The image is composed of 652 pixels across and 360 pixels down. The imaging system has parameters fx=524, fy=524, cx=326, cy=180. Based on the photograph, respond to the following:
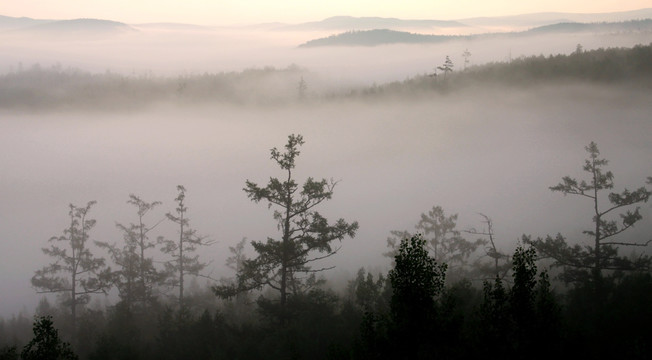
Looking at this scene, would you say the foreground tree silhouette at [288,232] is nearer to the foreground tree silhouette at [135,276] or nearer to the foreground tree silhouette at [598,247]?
the foreground tree silhouette at [598,247]

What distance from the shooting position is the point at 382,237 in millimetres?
99312

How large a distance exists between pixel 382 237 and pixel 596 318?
78352 millimetres

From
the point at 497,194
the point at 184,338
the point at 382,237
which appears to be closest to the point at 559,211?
the point at 382,237

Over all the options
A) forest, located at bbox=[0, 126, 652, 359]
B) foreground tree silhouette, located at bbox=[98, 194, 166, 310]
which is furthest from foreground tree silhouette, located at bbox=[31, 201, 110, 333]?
foreground tree silhouette, located at bbox=[98, 194, 166, 310]

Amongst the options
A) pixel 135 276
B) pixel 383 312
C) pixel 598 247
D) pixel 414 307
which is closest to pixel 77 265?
pixel 135 276

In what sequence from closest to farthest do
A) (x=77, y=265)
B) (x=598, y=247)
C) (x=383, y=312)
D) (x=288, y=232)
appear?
(x=288, y=232)
(x=383, y=312)
(x=598, y=247)
(x=77, y=265)

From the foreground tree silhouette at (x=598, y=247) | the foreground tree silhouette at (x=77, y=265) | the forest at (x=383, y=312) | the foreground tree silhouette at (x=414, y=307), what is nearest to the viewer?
the foreground tree silhouette at (x=414, y=307)

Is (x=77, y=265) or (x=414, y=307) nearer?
(x=414, y=307)

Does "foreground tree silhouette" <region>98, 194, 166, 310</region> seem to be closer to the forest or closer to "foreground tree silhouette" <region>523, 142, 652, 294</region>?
the forest

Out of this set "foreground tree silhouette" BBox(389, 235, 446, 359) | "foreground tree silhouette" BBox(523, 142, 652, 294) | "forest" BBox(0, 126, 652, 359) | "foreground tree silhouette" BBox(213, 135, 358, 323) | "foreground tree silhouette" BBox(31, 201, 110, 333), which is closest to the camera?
"foreground tree silhouette" BBox(389, 235, 446, 359)

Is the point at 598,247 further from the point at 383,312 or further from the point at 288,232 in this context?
the point at 288,232

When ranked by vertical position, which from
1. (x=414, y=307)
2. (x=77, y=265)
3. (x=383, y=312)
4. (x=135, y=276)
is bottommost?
(x=135, y=276)

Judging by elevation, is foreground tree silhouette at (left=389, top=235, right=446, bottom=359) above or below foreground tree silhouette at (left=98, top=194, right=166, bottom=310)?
above

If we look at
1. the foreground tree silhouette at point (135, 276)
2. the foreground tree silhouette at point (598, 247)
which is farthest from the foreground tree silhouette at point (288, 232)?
the foreground tree silhouette at point (135, 276)
